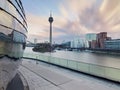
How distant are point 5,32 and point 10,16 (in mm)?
400

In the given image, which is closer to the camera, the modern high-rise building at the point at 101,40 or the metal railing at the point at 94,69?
the metal railing at the point at 94,69

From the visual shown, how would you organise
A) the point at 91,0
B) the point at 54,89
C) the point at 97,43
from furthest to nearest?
1. the point at 97,43
2. the point at 91,0
3. the point at 54,89

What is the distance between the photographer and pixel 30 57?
2550 centimetres

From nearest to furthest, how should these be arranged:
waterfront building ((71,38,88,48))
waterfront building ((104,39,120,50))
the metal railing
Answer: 1. the metal railing
2. waterfront building ((104,39,120,50))
3. waterfront building ((71,38,88,48))

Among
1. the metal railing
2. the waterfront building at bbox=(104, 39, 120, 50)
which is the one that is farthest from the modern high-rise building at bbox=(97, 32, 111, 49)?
the metal railing

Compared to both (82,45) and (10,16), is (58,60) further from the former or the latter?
(82,45)

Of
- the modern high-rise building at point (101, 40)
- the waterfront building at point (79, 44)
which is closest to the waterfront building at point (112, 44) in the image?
the modern high-rise building at point (101, 40)

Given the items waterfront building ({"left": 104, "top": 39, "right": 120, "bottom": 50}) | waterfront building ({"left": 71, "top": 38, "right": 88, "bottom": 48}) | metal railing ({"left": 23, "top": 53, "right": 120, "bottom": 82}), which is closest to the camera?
metal railing ({"left": 23, "top": 53, "right": 120, "bottom": 82})

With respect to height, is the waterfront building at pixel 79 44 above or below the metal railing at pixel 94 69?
above

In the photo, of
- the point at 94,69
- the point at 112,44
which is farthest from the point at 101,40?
the point at 94,69

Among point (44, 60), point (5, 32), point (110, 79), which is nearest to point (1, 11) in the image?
point (5, 32)

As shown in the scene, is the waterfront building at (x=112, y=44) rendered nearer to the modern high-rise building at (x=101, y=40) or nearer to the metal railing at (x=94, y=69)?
the modern high-rise building at (x=101, y=40)

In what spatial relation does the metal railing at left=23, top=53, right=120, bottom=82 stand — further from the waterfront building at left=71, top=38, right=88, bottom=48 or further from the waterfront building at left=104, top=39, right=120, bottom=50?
the waterfront building at left=71, top=38, right=88, bottom=48

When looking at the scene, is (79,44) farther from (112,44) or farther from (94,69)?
(94,69)
